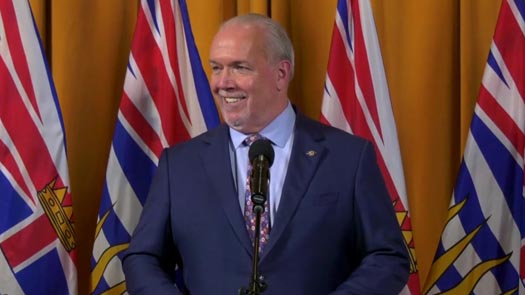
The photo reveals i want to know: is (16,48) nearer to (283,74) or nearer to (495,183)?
(283,74)

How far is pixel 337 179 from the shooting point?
259 centimetres

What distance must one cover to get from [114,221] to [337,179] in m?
1.13

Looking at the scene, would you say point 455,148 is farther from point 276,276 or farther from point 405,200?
point 276,276

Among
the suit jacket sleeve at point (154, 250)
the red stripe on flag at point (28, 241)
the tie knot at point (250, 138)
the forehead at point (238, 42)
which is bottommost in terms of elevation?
the red stripe on flag at point (28, 241)

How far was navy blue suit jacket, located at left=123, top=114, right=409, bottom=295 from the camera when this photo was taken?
98.1 inches

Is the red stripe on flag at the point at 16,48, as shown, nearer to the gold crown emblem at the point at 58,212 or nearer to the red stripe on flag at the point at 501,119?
the gold crown emblem at the point at 58,212

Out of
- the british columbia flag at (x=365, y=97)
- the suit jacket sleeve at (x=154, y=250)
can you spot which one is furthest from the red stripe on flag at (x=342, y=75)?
the suit jacket sleeve at (x=154, y=250)

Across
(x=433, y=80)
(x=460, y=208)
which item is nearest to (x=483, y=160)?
(x=460, y=208)

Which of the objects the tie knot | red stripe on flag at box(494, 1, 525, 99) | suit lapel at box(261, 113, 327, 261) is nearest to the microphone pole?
suit lapel at box(261, 113, 327, 261)

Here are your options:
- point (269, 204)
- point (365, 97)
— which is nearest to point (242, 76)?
point (269, 204)

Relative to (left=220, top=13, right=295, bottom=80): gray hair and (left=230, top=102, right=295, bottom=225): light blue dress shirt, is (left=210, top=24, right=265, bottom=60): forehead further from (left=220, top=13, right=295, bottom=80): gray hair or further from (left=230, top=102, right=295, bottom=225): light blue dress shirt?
(left=230, top=102, right=295, bottom=225): light blue dress shirt

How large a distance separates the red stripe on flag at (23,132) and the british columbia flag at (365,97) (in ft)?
3.35

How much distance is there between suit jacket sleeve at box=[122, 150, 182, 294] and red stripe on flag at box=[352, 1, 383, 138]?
0.94m

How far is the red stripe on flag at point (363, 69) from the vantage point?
3387mm
